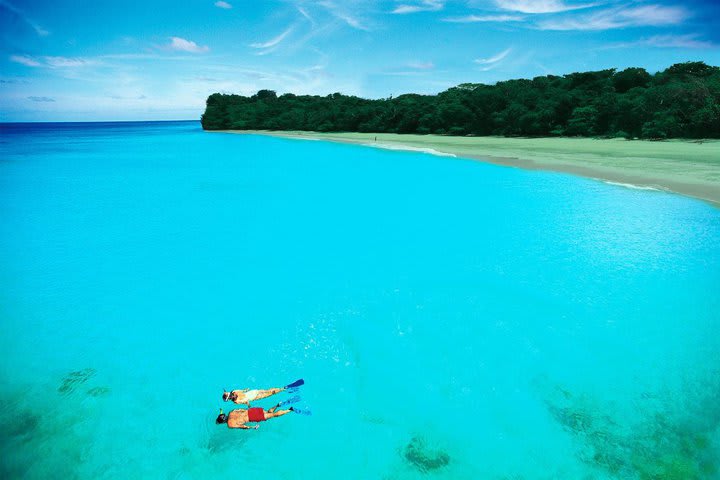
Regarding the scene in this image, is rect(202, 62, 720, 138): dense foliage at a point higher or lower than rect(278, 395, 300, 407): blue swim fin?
higher

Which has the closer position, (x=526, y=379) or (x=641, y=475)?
(x=641, y=475)

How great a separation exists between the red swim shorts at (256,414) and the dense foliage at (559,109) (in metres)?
37.4

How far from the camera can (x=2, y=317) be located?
7648mm

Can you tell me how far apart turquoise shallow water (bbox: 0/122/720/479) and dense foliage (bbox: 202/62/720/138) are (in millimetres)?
22815

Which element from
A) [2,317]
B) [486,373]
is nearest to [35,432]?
[2,317]

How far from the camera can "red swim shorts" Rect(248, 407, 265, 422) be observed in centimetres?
472

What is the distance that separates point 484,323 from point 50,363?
7.24 m

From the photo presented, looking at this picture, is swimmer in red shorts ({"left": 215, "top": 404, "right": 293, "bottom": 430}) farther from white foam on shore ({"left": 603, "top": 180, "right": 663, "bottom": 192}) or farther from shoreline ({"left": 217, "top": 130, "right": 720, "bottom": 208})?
white foam on shore ({"left": 603, "top": 180, "right": 663, "bottom": 192})

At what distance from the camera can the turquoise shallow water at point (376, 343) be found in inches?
172

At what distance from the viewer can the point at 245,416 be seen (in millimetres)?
4746

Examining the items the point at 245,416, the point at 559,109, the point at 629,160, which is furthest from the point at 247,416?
the point at 559,109

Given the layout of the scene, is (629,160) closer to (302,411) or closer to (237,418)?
(302,411)

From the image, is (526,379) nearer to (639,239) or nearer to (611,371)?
(611,371)

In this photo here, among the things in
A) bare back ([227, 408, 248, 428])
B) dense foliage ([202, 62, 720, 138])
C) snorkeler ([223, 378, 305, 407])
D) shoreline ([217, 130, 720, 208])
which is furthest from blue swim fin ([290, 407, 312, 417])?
dense foliage ([202, 62, 720, 138])
